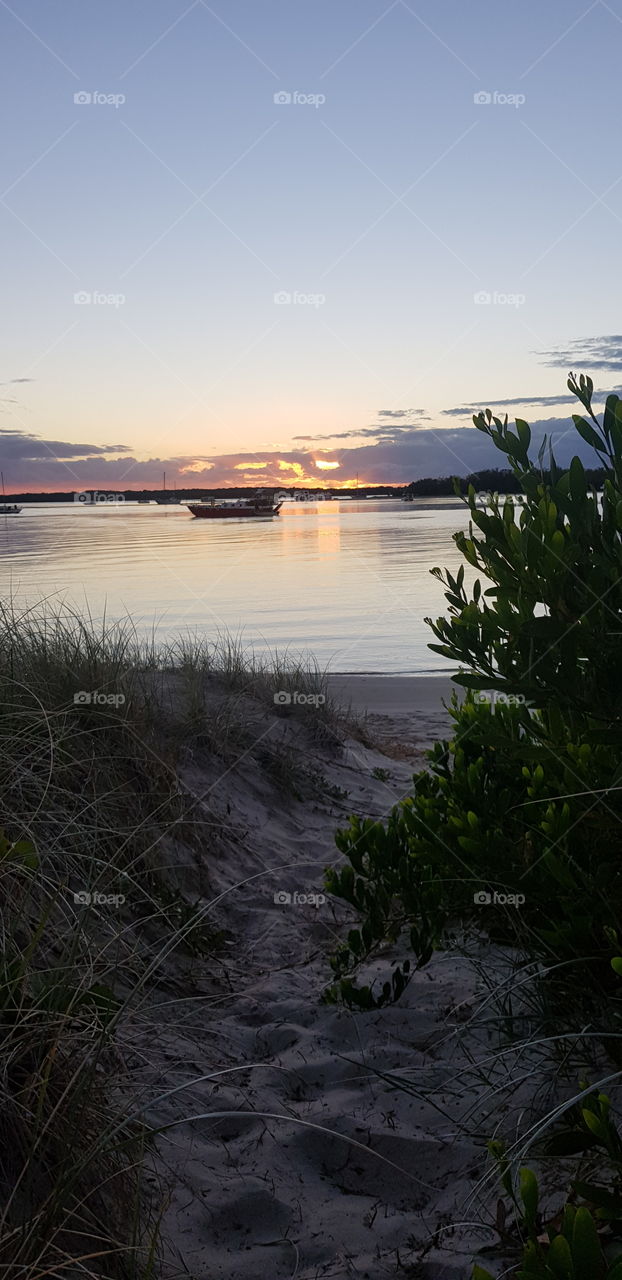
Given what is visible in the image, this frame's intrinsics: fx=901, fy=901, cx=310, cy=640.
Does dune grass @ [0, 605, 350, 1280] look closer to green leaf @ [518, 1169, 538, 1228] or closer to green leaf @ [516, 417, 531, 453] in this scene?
green leaf @ [518, 1169, 538, 1228]

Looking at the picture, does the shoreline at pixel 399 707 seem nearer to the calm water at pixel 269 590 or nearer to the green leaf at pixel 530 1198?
the calm water at pixel 269 590

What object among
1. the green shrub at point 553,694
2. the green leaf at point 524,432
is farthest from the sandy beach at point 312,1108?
the green leaf at point 524,432

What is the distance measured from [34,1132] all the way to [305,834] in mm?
4261

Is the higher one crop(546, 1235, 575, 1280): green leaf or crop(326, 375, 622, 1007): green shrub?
crop(326, 375, 622, 1007): green shrub

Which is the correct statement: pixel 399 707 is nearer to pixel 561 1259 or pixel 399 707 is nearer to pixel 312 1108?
pixel 312 1108

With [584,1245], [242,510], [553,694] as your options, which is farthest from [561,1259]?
[242,510]

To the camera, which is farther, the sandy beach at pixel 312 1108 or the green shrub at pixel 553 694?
the green shrub at pixel 553 694

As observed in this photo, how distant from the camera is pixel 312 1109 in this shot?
331cm

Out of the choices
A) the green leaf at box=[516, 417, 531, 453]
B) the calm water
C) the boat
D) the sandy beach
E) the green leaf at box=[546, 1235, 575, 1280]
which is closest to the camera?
the green leaf at box=[546, 1235, 575, 1280]

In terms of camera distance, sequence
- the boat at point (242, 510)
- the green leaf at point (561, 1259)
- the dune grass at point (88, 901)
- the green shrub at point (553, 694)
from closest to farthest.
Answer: the green leaf at point (561, 1259) → the dune grass at point (88, 901) → the green shrub at point (553, 694) → the boat at point (242, 510)

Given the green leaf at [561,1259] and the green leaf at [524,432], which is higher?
the green leaf at [524,432]

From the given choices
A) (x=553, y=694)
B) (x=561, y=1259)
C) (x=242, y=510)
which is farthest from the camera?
(x=242, y=510)

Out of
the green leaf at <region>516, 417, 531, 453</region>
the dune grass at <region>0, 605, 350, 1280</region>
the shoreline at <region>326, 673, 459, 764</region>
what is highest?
the green leaf at <region>516, 417, 531, 453</region>

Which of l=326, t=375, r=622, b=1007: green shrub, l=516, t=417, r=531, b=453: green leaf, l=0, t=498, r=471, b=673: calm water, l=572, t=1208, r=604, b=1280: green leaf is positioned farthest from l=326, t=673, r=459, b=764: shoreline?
l=572, t=1208, r=604, b=1280: green leaf
